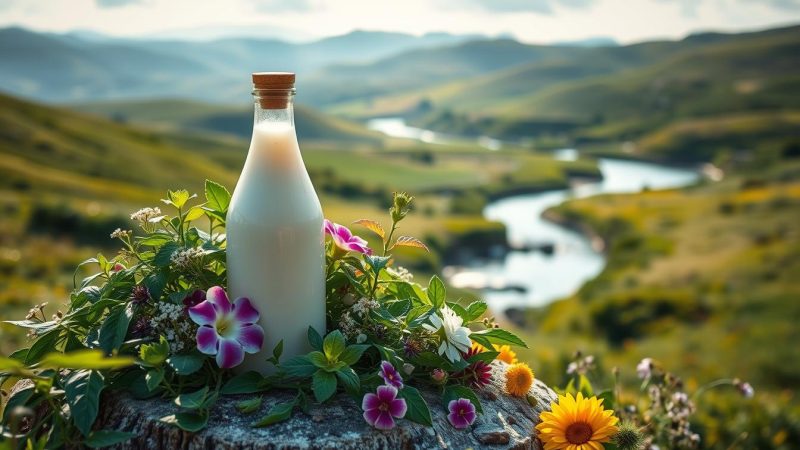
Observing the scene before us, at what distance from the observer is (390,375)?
2.62 meters

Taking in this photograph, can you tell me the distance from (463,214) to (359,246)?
3340 inches

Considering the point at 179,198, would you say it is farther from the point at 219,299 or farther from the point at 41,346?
the point at 41,346

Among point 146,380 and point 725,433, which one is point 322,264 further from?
point 725,433

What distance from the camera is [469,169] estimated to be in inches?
5167

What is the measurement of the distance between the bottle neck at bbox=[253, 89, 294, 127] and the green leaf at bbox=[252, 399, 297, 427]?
103cm

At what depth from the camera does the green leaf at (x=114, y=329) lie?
8.55 feet

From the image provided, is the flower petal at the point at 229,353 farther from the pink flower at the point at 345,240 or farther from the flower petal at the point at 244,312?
the pink flower at the point at 345,240

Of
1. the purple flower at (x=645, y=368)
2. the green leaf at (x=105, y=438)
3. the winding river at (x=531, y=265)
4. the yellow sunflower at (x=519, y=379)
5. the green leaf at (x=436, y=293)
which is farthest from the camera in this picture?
the winding river at (x=531, y=265)

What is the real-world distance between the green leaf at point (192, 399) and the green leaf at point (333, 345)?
0.45 meters

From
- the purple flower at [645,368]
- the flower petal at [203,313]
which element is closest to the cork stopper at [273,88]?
the flower petal at [203,313]

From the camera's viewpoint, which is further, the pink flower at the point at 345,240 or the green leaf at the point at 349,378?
the pink flower at the point at 345,240

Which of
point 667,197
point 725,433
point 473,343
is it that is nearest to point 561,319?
point 725,433

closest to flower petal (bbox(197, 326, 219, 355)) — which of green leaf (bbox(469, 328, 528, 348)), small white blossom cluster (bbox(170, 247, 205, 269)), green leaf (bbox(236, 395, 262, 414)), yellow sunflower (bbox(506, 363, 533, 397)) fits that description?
green leaf (bbox(236, 395, 262, 414))

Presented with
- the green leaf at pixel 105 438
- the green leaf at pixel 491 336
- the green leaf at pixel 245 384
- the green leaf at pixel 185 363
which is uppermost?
the green leaf at pixel 185 363
